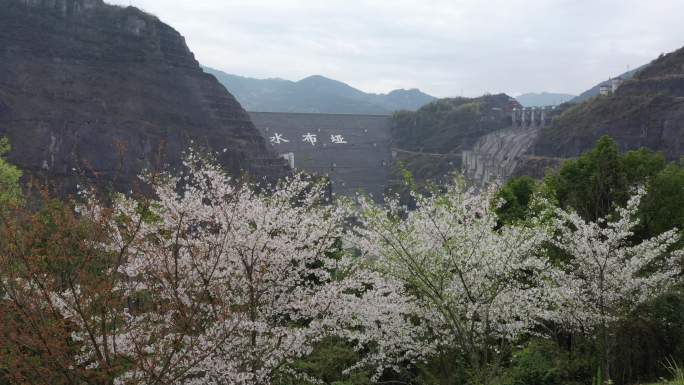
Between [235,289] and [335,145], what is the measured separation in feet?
243

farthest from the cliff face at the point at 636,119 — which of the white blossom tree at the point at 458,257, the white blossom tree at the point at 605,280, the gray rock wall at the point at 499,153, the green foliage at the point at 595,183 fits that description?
the white blossom tree at the point at 458,257

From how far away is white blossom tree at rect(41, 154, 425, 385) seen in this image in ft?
35.4

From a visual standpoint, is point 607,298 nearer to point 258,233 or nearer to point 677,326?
point 677,326

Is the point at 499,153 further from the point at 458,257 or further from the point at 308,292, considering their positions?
the point at 458,257

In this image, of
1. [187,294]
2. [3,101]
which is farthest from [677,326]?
[3,101]

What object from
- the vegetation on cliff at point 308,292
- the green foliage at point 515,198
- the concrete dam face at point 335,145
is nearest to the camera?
the vegetation on cliff at point 308,292

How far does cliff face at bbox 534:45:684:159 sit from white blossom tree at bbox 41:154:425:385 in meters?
43.5

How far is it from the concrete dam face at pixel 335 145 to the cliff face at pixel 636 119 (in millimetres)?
24152

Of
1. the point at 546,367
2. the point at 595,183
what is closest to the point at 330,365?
the point at 546,367

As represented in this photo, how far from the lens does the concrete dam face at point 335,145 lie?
8025 cm

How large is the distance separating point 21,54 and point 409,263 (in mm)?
61481

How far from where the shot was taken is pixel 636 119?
54.4 metres

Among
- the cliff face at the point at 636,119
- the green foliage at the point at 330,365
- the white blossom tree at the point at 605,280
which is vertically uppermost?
the cliff face at the point at 636,119

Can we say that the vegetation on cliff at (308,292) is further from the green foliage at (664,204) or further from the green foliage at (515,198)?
the green foliage at (515,198)
